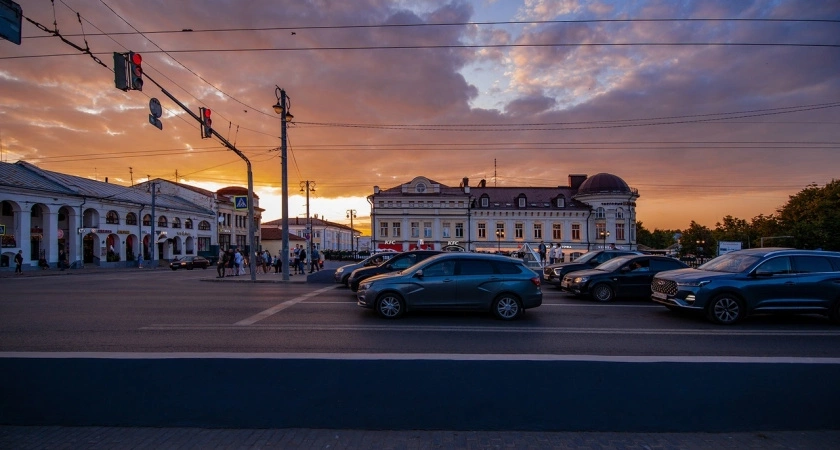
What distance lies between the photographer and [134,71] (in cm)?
1249

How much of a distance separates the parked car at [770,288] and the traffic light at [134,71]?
572 inches

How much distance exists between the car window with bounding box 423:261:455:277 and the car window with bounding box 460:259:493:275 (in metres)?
0.26

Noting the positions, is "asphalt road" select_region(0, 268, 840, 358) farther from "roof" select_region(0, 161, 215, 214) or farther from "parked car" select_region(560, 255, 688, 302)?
"roof" select_region(0, 161, 215, 214)

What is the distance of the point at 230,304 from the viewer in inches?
544

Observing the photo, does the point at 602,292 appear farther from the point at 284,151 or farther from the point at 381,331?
the point at 284,151

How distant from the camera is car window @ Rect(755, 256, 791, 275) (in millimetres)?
10836

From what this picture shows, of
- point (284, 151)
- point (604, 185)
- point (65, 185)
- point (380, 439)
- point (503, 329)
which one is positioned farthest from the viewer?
point (604, 185)

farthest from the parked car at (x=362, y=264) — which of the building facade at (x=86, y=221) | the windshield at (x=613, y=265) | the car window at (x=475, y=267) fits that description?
the building facade at (x=86, y=221)

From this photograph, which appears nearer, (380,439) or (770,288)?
(380,439)

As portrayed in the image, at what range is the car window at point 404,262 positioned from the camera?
53.7 ft

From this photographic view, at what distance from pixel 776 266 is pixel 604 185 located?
172ft

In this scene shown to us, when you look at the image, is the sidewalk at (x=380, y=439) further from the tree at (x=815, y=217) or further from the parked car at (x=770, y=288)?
the tree at (x=815, y=217)

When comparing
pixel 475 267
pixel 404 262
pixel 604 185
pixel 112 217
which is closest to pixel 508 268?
pixel 475 267

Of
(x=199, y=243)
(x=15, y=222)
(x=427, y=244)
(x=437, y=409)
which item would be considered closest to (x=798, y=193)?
(x=427, y=244)
